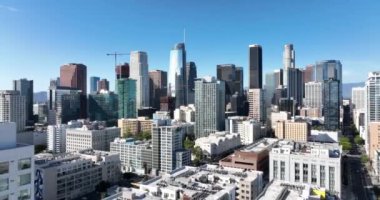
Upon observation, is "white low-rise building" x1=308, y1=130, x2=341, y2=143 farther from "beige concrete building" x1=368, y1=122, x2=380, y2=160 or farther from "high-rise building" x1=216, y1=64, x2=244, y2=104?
"high-rise building" x1=216, y1=64, x2=244, y2=104

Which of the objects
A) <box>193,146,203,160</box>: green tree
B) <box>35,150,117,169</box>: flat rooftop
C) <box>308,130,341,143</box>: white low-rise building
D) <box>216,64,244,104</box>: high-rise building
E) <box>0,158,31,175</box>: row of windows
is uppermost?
<box>216,64,244,104</box>: high-rise building

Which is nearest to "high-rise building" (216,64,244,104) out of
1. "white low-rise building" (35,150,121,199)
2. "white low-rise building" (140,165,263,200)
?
"white low-rise building" (35,150,121,199)

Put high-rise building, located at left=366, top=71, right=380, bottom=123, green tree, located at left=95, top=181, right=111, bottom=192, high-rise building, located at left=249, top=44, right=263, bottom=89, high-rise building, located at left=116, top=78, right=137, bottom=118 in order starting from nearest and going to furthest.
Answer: green tree, located at left=95, top=181, right=111, bottom=192 < high-rise building, located at left=366, top=71, right=380, bottom=123 < high-rise building, located at left=116, top=78, right=137, bottom=118 < high-rise building, located at left=249, top=44, right=263, bottom=89

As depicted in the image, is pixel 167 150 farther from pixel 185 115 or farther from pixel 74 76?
pixel 74 76

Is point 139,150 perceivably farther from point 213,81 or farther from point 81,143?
point 213,81

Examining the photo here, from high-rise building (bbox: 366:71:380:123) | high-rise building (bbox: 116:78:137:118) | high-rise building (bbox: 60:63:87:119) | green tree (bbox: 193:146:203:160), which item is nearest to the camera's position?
green tree (bbox: 193:146:203:160)

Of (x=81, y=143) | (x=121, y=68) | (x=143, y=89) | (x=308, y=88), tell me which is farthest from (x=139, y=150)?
(x=308, y=88)
